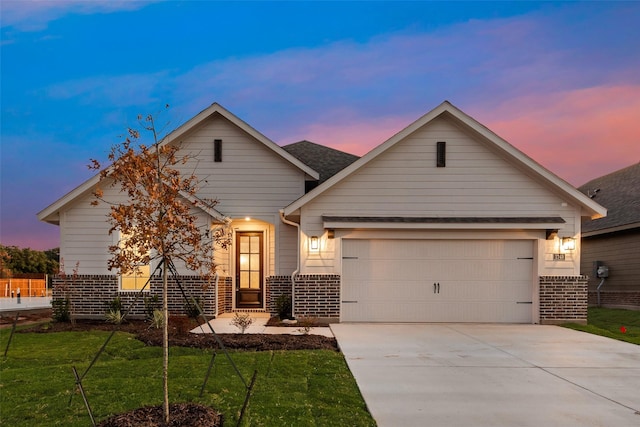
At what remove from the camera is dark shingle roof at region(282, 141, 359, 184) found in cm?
1580

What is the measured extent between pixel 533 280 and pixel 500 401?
7377 mm

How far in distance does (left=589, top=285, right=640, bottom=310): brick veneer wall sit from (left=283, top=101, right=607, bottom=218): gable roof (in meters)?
6.72

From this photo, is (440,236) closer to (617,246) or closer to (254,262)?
(254,262)

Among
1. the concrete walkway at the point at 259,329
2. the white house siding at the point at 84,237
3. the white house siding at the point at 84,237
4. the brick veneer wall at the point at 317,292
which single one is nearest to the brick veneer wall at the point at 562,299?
the brick veneer wall at the point at 317,292

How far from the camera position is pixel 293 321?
1174 centimetres

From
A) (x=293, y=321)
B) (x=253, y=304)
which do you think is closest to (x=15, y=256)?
(x=253, y=304)

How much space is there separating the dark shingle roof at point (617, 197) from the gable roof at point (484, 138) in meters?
4.88

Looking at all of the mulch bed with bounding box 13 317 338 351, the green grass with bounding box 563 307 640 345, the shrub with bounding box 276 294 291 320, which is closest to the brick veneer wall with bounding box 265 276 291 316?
the shrub with bounding box 276 294 291 320

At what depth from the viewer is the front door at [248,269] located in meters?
14.0

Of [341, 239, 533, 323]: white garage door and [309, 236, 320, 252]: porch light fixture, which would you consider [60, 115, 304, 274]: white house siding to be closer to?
[309, 236, 320, 252]: porch light fixture

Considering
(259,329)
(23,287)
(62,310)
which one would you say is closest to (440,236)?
(259,329)

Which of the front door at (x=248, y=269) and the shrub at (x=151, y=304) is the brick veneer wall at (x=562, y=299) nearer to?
the front door at (x=248, y=269)

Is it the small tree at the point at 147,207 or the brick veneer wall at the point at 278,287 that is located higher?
the small tree at the point at 147,207

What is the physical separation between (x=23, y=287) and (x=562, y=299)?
30382 millimetres
